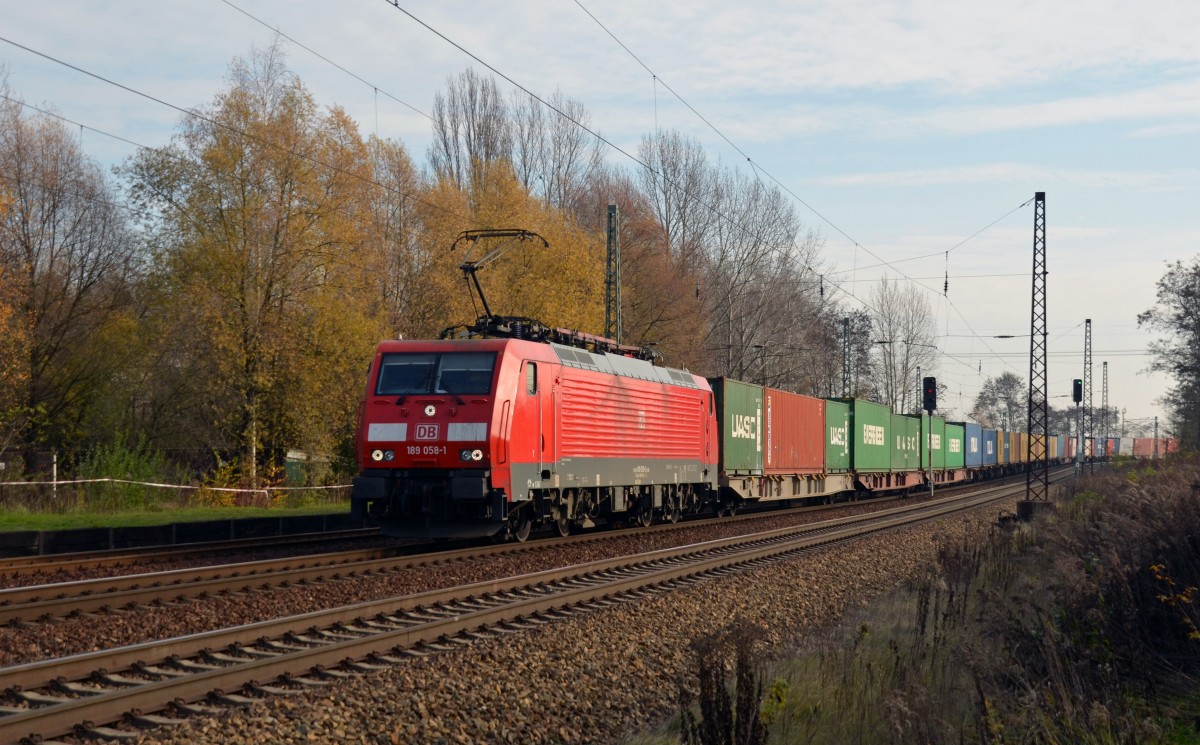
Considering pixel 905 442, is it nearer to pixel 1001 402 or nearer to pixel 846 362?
pixel 846 362

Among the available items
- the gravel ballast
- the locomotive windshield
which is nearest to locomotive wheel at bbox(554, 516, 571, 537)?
the locomotive windshield

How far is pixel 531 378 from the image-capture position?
16.3m

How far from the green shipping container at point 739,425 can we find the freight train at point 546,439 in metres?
0.05

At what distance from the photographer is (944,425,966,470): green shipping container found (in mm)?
48031

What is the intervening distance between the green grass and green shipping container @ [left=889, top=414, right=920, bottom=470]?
23712 millimetres

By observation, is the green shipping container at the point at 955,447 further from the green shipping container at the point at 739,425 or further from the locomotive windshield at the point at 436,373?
the locomotive windshield at the point at 436,373

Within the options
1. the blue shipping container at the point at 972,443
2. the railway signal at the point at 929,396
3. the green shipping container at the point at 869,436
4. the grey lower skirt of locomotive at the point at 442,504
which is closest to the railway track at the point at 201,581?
the grey lower skirt of locomotive at the point at 442,504

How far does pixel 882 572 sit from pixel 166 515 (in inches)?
509

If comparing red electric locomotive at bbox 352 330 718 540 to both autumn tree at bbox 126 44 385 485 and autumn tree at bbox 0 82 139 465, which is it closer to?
autumn tree at bbox 126 44 385 485

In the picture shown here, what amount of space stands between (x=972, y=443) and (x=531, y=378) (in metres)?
42.4

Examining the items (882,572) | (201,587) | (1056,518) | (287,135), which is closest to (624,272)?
(287,135)

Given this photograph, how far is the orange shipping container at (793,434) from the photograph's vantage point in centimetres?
2778

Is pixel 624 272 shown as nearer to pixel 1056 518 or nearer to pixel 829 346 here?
pixel 829 346

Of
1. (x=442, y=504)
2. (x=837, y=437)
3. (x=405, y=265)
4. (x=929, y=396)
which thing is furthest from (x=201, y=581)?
(x=405, y=265)
